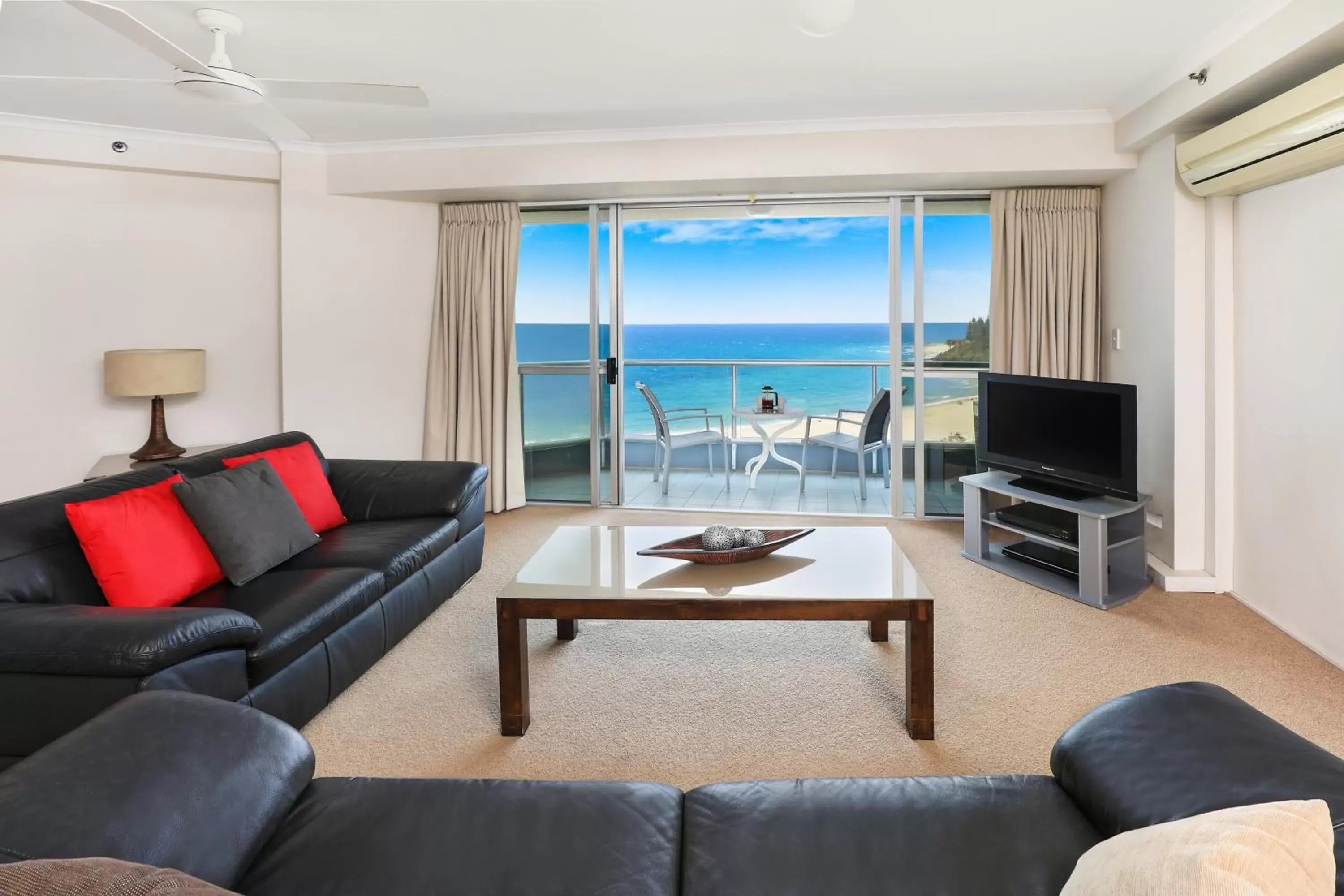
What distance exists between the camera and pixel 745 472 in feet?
24.4

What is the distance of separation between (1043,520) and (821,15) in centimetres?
267

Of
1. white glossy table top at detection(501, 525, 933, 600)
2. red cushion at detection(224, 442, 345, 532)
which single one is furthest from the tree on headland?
red cushion at detection(224, 442, 345, 532)

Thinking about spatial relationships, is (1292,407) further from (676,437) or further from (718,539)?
(676,437)

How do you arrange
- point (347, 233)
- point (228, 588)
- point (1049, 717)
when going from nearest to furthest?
point (1049, 717) < point (228, 588) < point (347, 233)

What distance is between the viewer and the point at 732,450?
7574mm

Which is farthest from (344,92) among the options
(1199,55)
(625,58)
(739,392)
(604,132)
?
(739,392)

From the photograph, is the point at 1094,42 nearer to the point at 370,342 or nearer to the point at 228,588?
the point at 228,588

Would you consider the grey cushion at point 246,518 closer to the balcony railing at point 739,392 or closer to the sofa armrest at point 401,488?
the sofa armrest at point 401,488

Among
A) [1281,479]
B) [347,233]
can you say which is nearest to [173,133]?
[347,233]

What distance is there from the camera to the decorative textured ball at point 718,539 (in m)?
2.99

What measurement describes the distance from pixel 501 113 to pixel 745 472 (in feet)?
12.6

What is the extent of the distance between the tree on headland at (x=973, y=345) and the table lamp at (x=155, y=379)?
4.56 metres

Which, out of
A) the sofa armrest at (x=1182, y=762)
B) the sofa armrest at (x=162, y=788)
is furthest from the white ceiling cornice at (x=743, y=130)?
the sofa armrest at (x=162, y=788)

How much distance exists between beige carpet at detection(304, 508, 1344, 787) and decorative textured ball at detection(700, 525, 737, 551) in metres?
0.47
